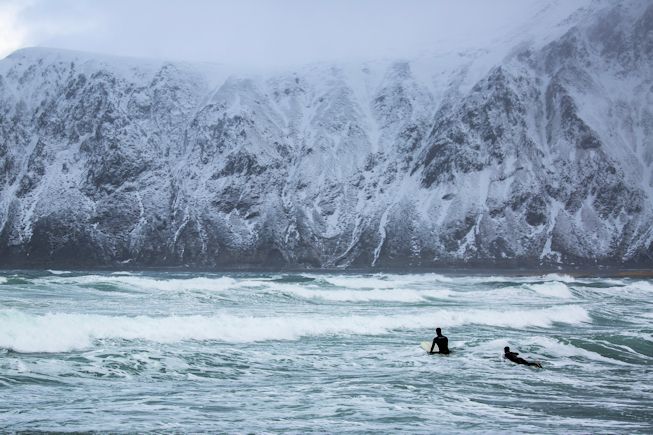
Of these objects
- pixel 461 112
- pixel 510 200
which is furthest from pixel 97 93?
pixel 510 200

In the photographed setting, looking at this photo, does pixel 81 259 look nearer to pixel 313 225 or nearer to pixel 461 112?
pixel 313 225

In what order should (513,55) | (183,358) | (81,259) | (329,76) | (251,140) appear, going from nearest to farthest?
1. (183,358)
2. (81,259)
3. (251,140)
4. (513,55)
5. (329,76)

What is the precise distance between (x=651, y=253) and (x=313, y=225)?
210ft

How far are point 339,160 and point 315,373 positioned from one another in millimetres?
148036

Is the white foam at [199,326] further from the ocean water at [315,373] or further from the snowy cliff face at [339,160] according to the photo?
the snowy cliff face at [339,160]

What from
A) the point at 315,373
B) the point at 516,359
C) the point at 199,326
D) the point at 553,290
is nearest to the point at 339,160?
the point at 553,290

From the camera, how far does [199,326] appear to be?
34.4 meters

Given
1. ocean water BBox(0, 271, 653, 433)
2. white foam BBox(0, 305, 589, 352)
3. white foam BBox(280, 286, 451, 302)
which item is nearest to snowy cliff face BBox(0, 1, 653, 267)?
white foam BBox(280, 286, 451, 302)

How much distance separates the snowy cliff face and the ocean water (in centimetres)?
10633

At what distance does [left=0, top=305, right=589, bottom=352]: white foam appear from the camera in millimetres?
27953

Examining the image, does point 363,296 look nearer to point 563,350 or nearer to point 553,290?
point 553,290

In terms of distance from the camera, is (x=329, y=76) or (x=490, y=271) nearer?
(x=490, y=271)

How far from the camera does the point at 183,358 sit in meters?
27.1

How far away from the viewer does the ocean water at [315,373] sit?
1802 cm
